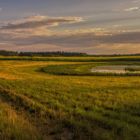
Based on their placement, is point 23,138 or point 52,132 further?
point 52,132

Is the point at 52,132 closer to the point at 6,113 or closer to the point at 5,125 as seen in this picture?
the point at 5,125

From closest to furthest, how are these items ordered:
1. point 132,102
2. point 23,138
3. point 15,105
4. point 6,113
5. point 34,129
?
point 23,138
point 34,129
point 6,113
point 15,105
point 132,102

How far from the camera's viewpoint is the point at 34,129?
39.1 feet

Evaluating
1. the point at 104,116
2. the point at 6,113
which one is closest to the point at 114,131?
the point at 104,116

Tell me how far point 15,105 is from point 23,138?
7.48m

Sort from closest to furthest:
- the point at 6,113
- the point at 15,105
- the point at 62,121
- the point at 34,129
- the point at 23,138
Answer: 1. the point at 23,138
2. the point at 34,129
3. the point at 62,121
4. the point at 6,113
5. the point at 15,105

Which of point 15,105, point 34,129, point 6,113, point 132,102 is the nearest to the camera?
point 34,129

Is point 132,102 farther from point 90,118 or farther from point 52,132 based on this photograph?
point 52,132

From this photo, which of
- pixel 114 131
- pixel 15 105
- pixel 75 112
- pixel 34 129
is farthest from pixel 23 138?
pixel 15 105

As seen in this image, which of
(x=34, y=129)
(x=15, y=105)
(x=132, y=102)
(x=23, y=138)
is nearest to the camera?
(x=23, y=138)

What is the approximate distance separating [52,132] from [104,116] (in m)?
3.80

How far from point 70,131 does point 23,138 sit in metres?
2.09

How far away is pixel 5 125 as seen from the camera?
1245cm

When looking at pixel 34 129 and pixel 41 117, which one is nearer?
pixel 34 129
